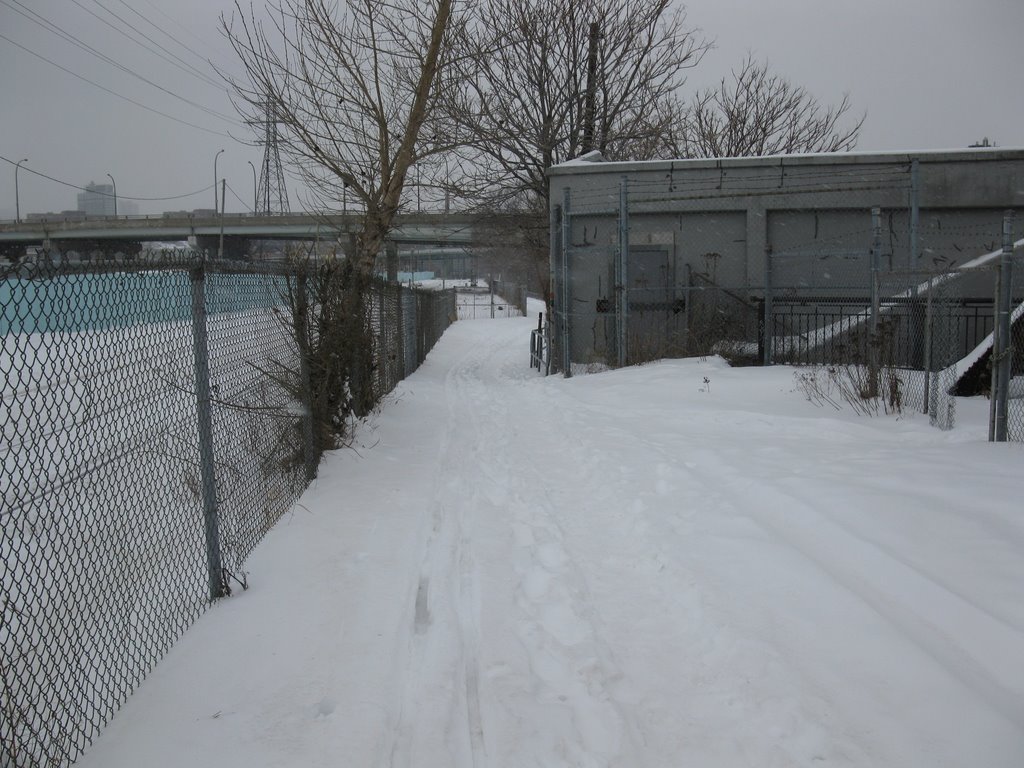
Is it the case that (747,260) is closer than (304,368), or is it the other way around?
(304,368)

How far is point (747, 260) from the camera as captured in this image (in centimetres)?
1556

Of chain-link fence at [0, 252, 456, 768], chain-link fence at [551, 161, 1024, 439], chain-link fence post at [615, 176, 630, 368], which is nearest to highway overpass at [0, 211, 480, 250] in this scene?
chain-link fence at [551, 161, 1024, 439]

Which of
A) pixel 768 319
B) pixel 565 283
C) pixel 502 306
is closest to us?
pixel 768 319

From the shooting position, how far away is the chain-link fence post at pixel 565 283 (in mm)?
15359

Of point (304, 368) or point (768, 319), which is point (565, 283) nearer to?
point (768, 319)

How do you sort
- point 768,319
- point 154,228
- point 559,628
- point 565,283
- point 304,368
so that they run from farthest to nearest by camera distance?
1. point 154,228
2. point 565,283
3. point 768,319
4. point 304,368
5. point 559,628

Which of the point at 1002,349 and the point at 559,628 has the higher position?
the point at 1002,349

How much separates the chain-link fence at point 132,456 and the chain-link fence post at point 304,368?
0.10 ft

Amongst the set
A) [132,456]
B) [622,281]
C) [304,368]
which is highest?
[622,281]

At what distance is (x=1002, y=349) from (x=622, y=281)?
7904 mm

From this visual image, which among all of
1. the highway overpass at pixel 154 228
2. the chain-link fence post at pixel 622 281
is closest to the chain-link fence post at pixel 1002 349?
the chain-link fence post at pixel 622 281

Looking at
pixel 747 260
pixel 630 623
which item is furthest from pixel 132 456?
pixel 747 260

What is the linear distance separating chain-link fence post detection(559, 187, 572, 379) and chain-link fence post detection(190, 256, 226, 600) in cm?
1156

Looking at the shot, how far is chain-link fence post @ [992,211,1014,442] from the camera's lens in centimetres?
695
